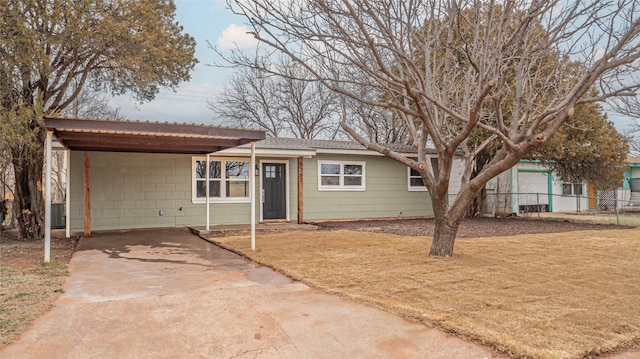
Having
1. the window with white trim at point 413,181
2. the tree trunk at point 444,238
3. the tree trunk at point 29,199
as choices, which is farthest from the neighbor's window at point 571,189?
the tree trunk at point 29,199

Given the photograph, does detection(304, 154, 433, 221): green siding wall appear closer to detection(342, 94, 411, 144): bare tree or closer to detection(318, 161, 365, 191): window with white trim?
detection(318, 161, 365, 191): window with white trim

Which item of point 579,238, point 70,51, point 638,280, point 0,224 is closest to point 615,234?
point 579,238

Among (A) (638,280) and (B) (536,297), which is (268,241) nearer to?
(B) (536,297)

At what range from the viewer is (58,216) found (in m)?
11.8

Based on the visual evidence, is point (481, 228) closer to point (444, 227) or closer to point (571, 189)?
point (444, 227)

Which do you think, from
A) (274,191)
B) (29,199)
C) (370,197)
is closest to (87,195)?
(29,199)

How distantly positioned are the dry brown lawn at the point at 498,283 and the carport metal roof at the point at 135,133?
1991mm

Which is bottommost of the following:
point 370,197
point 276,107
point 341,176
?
point 370,197

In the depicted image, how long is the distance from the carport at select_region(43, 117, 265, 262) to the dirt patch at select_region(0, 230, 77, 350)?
1.70 feet

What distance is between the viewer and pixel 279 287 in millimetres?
4730

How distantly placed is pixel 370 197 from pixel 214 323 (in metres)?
10.9

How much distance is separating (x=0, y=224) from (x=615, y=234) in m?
15.3

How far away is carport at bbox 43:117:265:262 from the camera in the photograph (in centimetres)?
609

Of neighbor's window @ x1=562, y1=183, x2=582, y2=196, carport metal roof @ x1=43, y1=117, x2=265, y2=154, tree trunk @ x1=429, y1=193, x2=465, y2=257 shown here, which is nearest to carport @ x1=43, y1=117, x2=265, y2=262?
carport metal roof @ x1=43, y1=117, x2=265, y2=154
